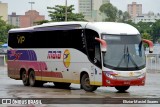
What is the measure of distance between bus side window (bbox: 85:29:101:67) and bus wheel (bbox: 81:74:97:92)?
99 centimetres


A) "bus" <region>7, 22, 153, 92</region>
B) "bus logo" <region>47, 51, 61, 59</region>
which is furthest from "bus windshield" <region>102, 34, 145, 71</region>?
"bus logo" <region>47, 51, 61, 59</region>

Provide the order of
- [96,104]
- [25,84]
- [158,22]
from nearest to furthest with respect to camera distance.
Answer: [96,104], [25,84], [158,22]

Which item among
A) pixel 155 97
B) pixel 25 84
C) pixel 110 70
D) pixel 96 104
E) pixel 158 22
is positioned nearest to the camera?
pixel 96 104

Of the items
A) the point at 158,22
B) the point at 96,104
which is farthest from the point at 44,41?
the point at 158,22

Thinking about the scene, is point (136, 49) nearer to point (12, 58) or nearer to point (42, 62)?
point (42, 62)

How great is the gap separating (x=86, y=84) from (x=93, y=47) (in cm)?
175

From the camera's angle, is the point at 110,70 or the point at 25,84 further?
the point at 25,84

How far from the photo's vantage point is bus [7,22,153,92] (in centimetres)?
2341

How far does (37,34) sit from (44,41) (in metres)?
0.82

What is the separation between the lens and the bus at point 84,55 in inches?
922

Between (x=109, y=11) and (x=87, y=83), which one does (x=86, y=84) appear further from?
(x=109, y=11)

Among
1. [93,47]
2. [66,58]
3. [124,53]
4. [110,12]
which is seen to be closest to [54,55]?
[66,58]

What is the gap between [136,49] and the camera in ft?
78.6

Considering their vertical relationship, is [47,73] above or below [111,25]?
below
